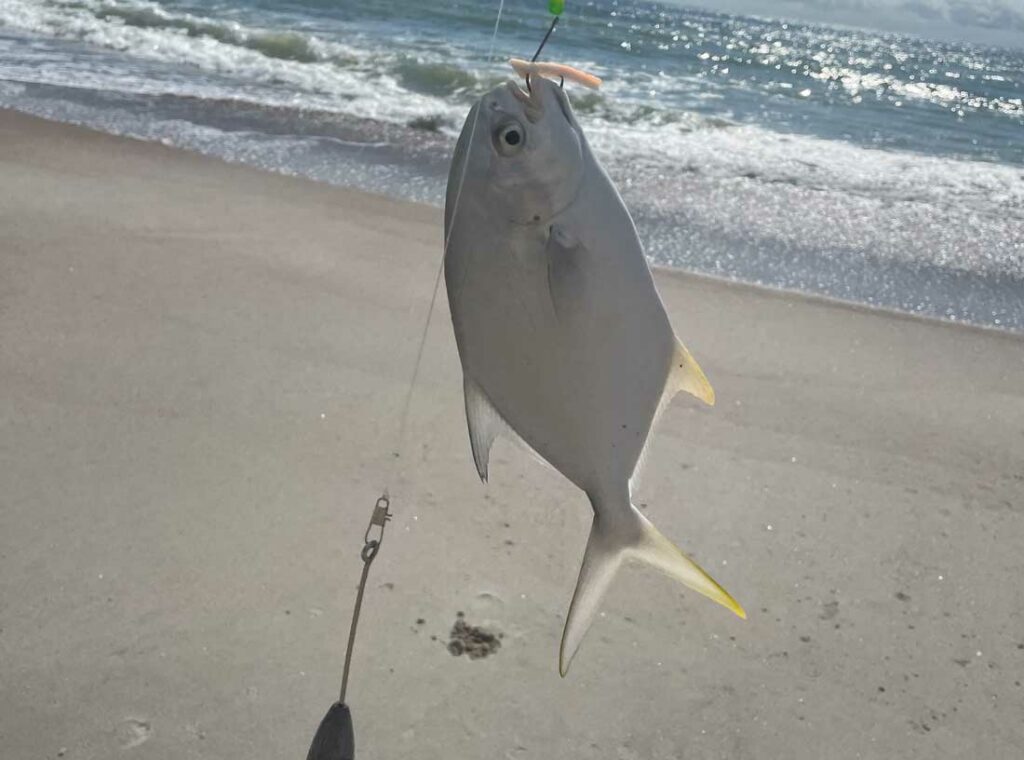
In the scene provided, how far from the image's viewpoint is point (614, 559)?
1.52 metres

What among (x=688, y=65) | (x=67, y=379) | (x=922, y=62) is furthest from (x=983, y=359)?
(x=922, y=62)

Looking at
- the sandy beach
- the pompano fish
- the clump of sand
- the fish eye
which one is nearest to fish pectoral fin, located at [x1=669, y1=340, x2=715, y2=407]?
the pompano fish

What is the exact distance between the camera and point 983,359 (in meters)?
4.87

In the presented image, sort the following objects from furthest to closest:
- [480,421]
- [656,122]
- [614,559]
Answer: [656,122] < [614,559] < [480,421]

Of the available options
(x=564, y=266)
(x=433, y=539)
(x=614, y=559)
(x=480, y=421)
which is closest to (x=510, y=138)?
(x=564, y=266)

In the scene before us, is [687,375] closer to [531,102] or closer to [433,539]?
[531,102]

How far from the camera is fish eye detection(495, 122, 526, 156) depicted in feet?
4.12

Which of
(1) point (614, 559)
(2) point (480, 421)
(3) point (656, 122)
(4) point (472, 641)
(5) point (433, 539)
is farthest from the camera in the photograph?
(3) point (656, 122)

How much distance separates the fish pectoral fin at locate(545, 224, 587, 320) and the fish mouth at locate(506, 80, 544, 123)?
140mm

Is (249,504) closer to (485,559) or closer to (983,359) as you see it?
(485,559)

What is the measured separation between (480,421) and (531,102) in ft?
1.44

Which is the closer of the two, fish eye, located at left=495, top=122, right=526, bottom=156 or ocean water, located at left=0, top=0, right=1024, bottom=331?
fish eye, located at left=495, top=122, right=526, bottom=156

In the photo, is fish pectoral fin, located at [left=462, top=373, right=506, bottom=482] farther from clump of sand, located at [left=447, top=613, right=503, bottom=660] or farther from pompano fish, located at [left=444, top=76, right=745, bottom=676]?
clump of sand, located at [left=447, top=613, right=503, bottom=660]

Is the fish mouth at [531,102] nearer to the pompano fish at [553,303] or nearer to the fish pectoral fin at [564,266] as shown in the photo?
the pompano fish at [553,303]
